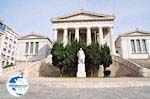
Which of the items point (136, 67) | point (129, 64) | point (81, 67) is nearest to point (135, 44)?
point (129, 64)

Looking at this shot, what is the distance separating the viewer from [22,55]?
47219mm

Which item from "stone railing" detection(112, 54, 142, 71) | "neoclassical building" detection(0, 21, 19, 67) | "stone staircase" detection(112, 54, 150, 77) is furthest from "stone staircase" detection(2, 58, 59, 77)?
"neoclassical building" detection(0, 21, 19, 67)

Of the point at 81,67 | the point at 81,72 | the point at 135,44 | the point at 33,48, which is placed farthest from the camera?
the point at 33,48

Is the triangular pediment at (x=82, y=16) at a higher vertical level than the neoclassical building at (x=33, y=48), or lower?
higher

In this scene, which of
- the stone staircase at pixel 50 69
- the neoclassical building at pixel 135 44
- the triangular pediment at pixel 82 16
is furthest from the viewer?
the neoclassical building at pixel 135 44

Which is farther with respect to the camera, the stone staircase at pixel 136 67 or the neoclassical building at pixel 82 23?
the neoclassical building at pixel 82 23

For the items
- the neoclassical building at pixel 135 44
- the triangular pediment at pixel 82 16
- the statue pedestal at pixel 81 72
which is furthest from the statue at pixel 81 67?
the neoclassical building at pixel 135 44

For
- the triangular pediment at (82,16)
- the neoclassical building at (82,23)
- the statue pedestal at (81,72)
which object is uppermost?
the triangular pediment at (82,16)

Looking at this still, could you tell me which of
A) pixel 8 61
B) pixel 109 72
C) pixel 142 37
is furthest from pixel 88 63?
pixel 8 61

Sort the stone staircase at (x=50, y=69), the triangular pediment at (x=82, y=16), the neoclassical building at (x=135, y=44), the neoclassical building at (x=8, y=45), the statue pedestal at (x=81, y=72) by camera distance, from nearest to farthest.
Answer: the statue pedestal at (x=81, y=72)
the stone staircase at (x=50, y=69)
the triangular pediment at (x=82, y=16)
the neoclassical building at (x=135, y=44)
the neoclassical building at (x=8, y=45)

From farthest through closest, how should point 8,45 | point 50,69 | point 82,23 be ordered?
1. point 8,45
2. point 82,23
3. point 50,69

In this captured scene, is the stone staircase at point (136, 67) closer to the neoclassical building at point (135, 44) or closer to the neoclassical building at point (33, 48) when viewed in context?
the neoclassical building at point (135, 44)

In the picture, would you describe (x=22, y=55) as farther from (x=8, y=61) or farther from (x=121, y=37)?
(x=121, y=37)

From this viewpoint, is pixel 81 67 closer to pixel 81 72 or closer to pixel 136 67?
pixel 81 72
